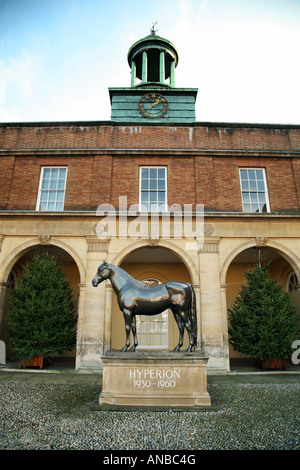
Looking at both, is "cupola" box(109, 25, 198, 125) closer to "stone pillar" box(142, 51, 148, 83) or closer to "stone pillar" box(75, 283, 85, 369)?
"stone pillar" box(142, 51, 148, 83)

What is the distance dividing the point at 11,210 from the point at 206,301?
8.79 m

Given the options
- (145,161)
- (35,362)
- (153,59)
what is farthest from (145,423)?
(153,59)

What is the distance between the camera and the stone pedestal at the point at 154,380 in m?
5.90

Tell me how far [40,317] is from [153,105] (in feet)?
37.7

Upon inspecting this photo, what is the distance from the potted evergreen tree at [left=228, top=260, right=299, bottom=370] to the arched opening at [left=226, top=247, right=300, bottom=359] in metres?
2.01

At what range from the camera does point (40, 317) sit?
1052cm

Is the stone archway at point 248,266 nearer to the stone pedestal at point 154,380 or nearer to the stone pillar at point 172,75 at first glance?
the stone pedestal at point 154,380

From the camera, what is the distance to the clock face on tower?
46.9 ft

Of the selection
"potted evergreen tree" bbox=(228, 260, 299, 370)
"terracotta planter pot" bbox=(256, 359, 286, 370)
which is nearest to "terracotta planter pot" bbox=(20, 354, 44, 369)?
"potted evergreen tree" bbox=(228, 260, 299, 370)

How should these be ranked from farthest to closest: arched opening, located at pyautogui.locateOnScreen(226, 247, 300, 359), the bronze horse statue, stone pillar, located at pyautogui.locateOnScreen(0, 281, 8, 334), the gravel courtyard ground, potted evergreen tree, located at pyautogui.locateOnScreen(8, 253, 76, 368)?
arched opening, located at pyautogui.locateOnScreen(226, 247, 300, 359) → stone pillar, located at pyautogui.locateOnScreen(0, 281, 8, 334) → potted evergreen tree, located at pyautogui.locateOnScreen(8, 253, 76, 368) → the bronze horse statue → the gravel courtyard ground

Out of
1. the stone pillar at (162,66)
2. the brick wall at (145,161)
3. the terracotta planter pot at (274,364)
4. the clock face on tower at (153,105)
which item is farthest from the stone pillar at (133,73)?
the terracotta planter pot at (274,364)

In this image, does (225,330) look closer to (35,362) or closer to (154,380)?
(154,380)

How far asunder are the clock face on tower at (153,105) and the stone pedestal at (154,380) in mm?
11979
